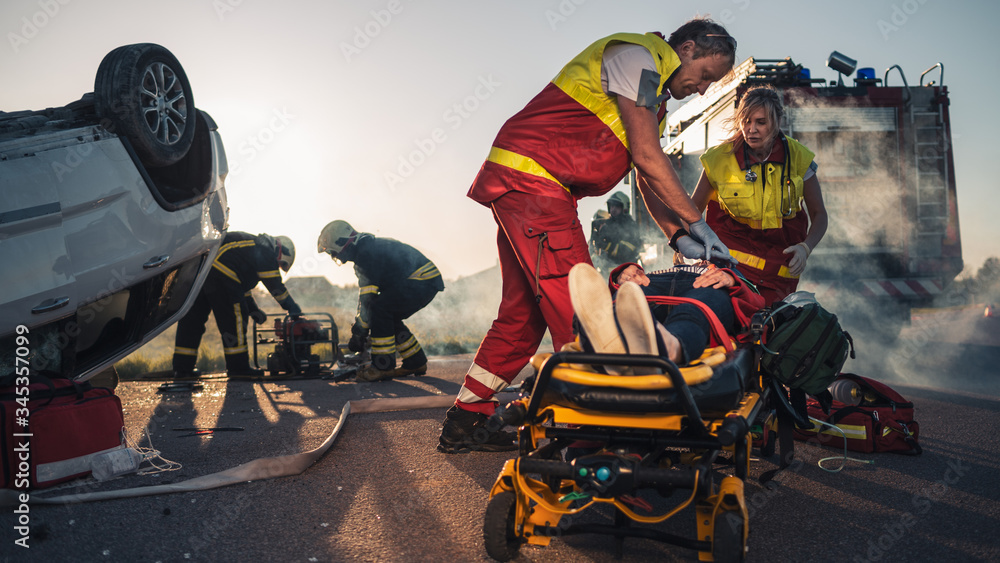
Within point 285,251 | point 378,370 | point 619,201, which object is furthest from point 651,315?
point 619,201

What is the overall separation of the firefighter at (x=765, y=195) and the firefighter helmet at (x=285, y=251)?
5.91 metres

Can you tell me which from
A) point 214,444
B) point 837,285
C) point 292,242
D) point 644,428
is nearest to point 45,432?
point 214,444

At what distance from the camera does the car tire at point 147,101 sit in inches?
152

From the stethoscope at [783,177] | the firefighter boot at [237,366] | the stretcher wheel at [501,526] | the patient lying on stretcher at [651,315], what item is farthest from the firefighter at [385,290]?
the stretcher wheel at [501,526]

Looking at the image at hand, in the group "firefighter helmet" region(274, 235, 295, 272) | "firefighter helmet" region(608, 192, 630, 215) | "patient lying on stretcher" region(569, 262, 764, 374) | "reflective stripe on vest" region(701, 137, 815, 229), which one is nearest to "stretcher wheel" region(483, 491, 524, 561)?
"patient lying on stretcher" region(569, 262, 764, 374)

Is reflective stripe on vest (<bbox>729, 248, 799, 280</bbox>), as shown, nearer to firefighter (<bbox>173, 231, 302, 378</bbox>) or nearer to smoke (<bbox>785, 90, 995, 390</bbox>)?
smoke (<bbox>785, 90, 995, 390</bbox>)

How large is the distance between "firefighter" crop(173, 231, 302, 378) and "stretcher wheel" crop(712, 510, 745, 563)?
6.53 m

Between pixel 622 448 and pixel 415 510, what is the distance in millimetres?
940

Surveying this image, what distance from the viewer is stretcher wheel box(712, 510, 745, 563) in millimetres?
1743

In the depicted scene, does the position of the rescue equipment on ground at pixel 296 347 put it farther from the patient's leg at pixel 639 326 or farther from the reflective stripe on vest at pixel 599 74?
the patient's leg at pixel 639 326

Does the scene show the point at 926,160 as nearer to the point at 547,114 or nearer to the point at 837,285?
the point at 837,285

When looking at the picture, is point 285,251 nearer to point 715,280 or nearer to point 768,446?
point 768,446

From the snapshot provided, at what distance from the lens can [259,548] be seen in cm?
216

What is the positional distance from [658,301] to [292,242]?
23.0ft
